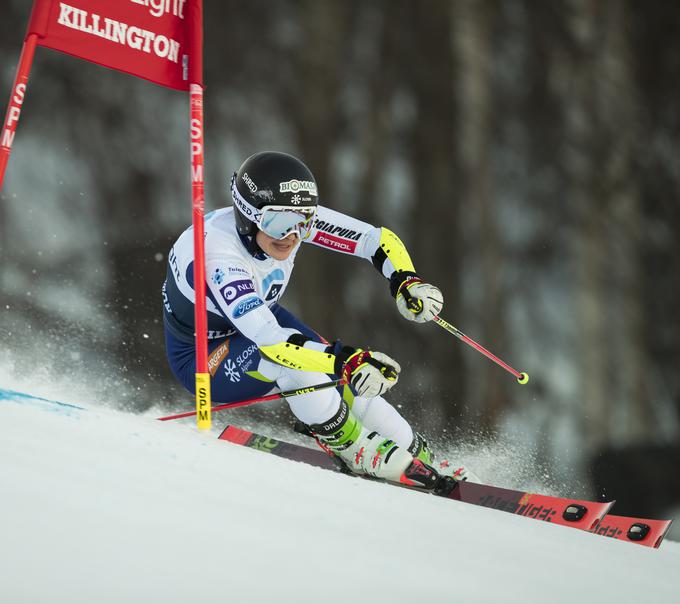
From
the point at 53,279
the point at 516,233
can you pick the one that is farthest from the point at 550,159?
the point at 53,279

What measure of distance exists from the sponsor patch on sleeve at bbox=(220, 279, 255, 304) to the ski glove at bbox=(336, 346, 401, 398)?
551 mm

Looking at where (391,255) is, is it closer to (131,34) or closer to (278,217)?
(278,217)

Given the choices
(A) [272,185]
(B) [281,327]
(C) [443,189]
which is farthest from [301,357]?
(C) [443,189]

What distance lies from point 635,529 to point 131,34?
3242mm

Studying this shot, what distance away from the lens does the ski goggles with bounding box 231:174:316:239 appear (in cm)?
445

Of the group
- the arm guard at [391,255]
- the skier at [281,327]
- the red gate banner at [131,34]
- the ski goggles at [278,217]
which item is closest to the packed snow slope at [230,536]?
the skier at [281,327]

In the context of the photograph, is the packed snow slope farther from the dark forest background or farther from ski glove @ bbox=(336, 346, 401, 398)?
the dark forest background

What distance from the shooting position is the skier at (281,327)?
4250mm

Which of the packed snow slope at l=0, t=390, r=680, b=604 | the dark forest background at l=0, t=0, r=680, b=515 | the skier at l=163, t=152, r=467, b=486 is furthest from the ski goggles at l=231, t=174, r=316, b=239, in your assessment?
the dark forest background at l=0, t=0, r=680, b=515

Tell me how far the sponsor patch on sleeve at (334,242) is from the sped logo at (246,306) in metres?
0.90

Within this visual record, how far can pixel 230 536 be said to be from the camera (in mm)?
2773

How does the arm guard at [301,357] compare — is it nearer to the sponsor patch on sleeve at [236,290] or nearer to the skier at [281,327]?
the skier at [281,327]

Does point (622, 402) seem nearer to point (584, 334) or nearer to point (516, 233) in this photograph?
point (584, 334)

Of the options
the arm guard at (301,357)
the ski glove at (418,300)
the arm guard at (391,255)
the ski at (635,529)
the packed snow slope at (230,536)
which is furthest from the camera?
the arm guard at (391,255)
